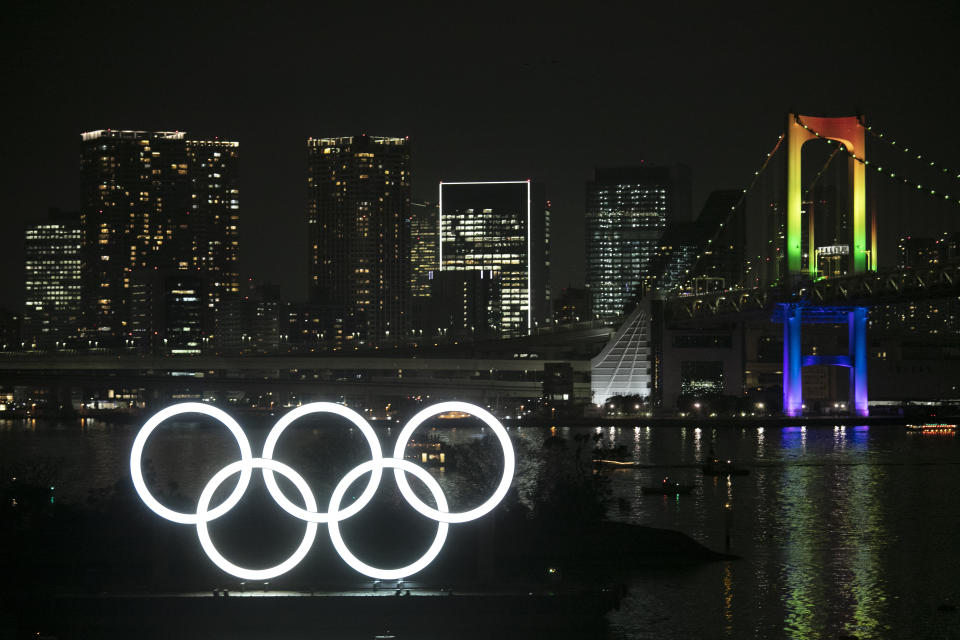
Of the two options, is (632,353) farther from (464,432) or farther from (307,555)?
(307,555)

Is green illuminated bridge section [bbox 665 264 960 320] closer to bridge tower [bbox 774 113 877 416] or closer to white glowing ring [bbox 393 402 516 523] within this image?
bridge tower [bbox 774 113 877 416]

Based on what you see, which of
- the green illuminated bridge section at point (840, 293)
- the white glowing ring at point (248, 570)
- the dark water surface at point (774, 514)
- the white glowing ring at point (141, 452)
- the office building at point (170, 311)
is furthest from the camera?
the office building at point (170, 311)

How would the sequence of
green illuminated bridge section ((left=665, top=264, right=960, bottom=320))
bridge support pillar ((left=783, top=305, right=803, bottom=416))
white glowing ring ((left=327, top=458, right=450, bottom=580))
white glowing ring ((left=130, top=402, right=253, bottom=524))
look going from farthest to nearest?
bridge support pillar ((left=783, top=305, right=803, bottom=416))
green illuminated bridge section ((left=665, top=264, right=960, bottom=320))
white glowing ring ((left=327, top=458, right=450, bottom=580))
white glowing ring ((left=130, top=402, right=253, bottom=524))

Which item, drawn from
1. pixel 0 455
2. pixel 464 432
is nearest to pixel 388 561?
pixel 0 455

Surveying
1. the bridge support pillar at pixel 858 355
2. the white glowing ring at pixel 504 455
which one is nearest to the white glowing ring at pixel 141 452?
the white glowing ring at pixel 504 455

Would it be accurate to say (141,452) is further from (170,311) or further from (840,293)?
(170,311)

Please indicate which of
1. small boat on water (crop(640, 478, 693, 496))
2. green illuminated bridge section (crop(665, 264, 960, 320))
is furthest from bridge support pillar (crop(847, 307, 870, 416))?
small boat on water (crop(640, 478, 693, 496))

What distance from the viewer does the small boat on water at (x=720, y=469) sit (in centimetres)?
3625

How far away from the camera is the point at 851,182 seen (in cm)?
5706

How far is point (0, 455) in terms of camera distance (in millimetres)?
42375

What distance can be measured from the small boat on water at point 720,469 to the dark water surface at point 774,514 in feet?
1.39

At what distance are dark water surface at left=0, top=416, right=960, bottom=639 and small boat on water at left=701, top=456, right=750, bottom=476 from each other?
42cm

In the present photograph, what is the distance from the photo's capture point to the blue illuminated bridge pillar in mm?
57719

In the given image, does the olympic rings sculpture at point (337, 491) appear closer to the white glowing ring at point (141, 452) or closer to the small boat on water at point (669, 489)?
the white glowing ring at point (141, 452)
